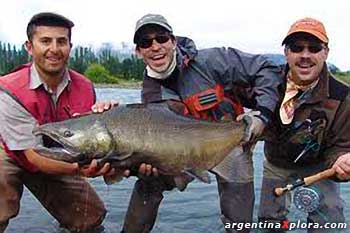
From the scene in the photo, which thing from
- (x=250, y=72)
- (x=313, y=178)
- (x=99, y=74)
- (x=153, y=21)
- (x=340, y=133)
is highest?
(x=153, y=21)

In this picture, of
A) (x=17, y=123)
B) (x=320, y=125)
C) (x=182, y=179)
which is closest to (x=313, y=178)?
(x=320, y=125)

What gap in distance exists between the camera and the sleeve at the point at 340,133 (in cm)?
552

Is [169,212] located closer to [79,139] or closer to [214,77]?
[214,77]

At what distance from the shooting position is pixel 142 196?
231 inches

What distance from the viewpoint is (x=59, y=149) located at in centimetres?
462

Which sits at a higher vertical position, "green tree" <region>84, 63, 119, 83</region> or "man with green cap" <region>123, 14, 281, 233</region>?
"man with green cap" <region>123, 14, 281, 233</region>

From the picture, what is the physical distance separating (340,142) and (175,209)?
9.00 feet

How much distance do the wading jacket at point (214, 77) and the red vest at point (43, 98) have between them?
0.68 metres

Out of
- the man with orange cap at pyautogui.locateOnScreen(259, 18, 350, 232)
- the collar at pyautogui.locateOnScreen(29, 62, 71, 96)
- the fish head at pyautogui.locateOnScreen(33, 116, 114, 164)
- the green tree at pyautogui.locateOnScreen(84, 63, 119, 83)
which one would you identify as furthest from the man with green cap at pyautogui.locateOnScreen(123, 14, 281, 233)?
the green tree at pyautogui.locateOnScreen(84, 63, 119, 83)

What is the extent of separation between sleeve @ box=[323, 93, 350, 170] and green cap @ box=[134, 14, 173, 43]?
169 cm

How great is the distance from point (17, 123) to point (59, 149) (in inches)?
45.7

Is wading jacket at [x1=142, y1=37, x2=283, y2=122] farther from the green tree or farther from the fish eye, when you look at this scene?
the green tree

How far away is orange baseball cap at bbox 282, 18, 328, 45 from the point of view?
5352 mm

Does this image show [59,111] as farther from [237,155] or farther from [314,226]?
[314,226]
